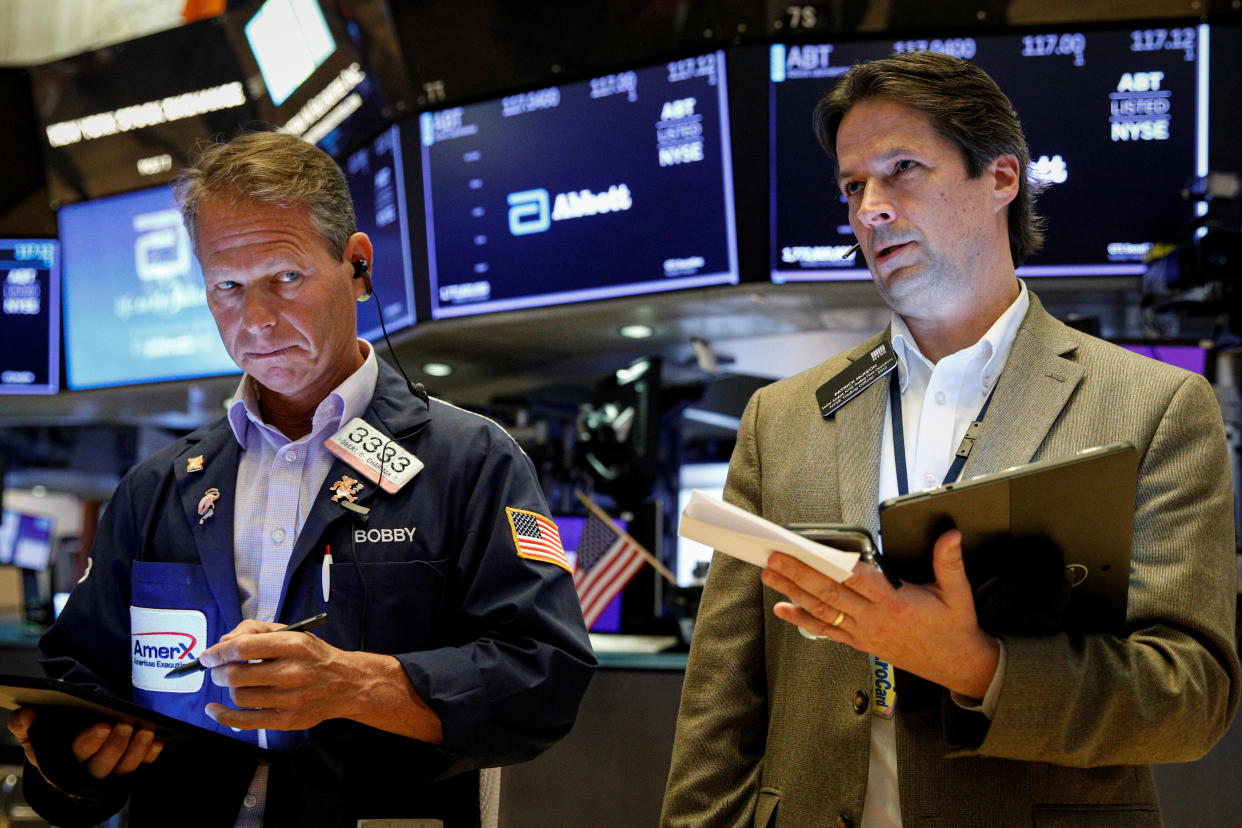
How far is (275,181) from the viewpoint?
5.94ft

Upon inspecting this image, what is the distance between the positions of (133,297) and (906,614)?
4.60 m

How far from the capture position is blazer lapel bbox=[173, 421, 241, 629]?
1.69 m

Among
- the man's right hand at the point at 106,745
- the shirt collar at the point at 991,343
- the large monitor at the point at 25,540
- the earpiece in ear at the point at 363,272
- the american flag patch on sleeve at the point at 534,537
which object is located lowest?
the large monitor at the point at 25,540

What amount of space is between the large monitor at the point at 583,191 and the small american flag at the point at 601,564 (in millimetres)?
760

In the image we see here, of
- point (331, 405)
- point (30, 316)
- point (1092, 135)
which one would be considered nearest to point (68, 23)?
point (30, 316)

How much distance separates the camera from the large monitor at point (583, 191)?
3549 mm

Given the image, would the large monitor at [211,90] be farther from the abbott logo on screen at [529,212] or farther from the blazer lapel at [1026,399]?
the blazer lapel at [1026,399]

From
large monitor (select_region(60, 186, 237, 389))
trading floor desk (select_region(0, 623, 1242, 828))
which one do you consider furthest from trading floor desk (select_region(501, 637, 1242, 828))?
large monitor (select_region(60, 186, 237, 389))

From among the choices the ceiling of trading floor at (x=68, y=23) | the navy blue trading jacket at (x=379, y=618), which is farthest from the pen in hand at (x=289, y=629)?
the ceiling of trading floor at (x=68, y=23)

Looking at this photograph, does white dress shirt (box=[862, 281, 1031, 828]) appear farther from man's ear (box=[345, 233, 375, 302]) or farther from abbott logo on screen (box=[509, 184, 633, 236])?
abbott logo on screen (box=[509, 184, 633, 236])

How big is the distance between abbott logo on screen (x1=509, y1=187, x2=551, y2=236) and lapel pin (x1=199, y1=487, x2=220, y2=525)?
2.18 meters

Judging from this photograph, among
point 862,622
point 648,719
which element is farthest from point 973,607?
point 648,719

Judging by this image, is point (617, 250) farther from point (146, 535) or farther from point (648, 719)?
point (146, 535)

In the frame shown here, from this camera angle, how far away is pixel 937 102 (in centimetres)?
165
